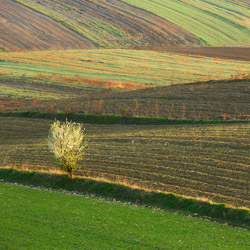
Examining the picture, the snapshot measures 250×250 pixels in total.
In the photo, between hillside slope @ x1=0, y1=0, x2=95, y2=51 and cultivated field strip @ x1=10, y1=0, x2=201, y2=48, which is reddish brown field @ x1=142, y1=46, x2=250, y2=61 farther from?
hillside slope @ x1=0, y1=0, x2=95, y2=51

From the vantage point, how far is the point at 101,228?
71.3ft

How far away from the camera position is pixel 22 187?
30312 mm

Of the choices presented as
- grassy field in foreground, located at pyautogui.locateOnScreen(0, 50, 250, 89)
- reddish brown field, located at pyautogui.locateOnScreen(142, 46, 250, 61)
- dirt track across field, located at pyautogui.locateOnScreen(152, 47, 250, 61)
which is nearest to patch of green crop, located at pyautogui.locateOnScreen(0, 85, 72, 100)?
grassy field in foreground, located at pyautogui.locateOnScreen(0, 50, 250, 89)

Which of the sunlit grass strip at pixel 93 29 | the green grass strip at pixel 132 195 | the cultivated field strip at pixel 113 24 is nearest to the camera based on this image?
the green grass strip at pixel 132 195

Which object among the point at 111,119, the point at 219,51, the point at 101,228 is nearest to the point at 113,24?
the point at 219,51

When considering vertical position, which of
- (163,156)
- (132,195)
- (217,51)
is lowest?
(132,195)

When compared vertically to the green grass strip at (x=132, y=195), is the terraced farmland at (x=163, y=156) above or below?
above

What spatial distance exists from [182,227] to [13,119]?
104ft

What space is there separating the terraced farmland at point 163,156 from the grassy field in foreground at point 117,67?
26.2 metres

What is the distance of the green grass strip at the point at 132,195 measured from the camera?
2359 centimetres

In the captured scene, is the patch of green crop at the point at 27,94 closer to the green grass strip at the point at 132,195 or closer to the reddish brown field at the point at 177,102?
the reddish brown field at the point at 177,102

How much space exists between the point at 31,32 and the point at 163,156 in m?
77.6

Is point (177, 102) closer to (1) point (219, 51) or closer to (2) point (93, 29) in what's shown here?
(1) point (219, 51)

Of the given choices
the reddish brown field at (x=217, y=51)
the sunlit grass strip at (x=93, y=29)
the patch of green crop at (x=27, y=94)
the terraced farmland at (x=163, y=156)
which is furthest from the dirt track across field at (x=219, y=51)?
the terraced farmland at (x=163, y=156)
